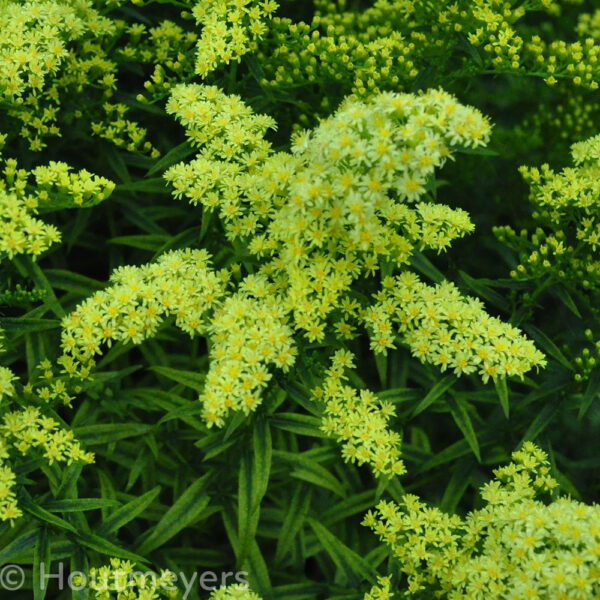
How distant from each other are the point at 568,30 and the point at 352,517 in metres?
3.86

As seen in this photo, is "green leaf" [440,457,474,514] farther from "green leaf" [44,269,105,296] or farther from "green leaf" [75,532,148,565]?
"green leaf" [44,269,105,296]

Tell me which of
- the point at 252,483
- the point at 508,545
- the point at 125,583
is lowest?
the point at 125,583

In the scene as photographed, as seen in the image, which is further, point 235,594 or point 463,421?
point 463,421

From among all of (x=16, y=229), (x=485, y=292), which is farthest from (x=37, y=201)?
(x=485, y=292)

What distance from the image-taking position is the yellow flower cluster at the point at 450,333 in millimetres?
3732

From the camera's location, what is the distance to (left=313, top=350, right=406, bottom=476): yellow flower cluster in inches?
147

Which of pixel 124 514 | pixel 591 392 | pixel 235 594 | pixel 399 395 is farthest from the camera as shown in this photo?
pixel 399 395

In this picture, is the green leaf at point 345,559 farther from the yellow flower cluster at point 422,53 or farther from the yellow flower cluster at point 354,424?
the yellow flower cluster at point 422,53

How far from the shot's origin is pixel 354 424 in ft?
12.3

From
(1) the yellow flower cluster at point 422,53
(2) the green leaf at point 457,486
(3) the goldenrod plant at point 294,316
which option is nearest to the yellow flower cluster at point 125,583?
(3) the goldenrod plant at point 294,316

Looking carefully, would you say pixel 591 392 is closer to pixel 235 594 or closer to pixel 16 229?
pixel 235 594

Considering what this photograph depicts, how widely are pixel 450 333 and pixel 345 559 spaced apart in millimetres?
1280

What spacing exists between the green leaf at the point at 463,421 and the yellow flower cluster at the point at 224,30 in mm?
2176

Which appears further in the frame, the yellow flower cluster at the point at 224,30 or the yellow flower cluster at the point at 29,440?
the yellow flower cluster at the point at 224,30
